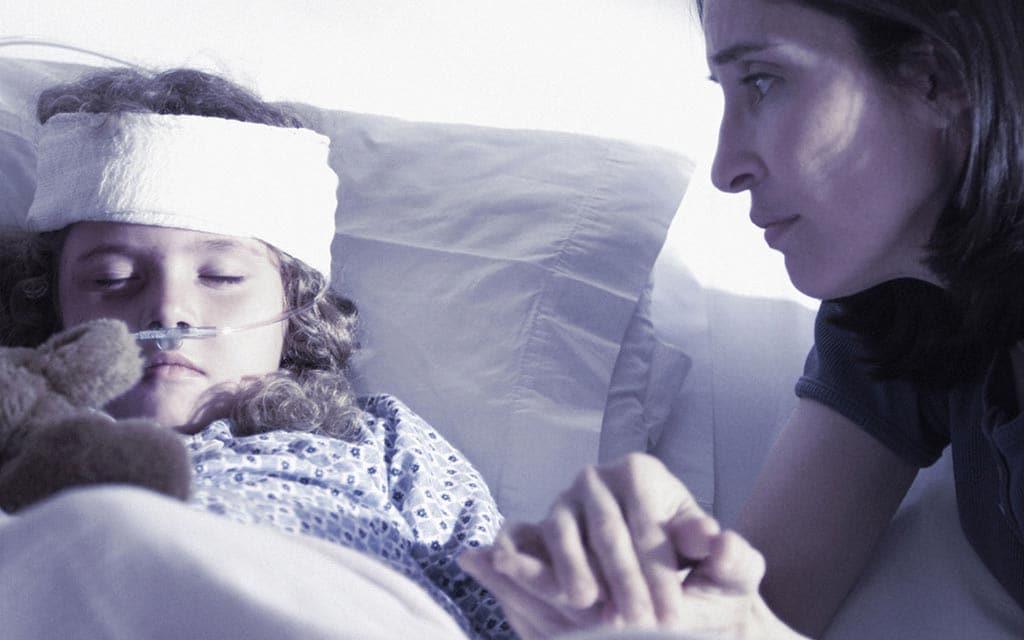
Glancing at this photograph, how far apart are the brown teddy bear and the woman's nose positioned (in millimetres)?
430

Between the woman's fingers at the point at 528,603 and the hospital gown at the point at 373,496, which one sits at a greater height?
the woman's fingers at the point at 528,603

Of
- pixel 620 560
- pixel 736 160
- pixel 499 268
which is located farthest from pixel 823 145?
pixel 499 268

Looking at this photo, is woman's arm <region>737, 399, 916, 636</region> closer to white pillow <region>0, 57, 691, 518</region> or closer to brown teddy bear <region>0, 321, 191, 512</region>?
white pillow <region>0, 57, 691, 518</region>

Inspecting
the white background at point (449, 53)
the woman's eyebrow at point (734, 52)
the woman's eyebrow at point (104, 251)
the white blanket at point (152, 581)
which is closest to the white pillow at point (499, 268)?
the white background at point (449, 53)

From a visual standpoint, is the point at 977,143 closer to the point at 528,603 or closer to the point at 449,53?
the point at 528,603

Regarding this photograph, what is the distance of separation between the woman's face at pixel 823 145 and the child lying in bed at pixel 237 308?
354mm

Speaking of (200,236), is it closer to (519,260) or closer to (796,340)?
(519,260)

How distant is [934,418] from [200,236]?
0.65 meters

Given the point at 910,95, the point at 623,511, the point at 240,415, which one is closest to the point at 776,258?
the point at 910,95

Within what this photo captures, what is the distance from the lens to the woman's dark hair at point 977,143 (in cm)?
70

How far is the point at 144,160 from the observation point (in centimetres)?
91

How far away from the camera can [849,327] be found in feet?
3.04

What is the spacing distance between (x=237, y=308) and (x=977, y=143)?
0.59 m

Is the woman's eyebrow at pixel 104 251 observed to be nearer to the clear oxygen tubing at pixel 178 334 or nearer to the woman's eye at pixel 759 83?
the clear oxygen tubing at pixel 178 334
